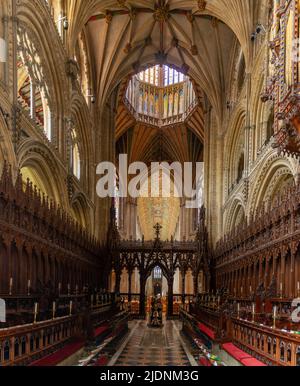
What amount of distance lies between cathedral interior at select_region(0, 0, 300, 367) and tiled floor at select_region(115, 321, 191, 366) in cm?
7

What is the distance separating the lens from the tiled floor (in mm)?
10105

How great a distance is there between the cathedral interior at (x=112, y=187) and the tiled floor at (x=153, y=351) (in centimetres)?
7

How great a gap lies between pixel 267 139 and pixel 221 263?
848cm

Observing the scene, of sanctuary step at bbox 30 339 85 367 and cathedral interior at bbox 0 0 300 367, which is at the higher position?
cathedral interior at bbox 0 0 300 367

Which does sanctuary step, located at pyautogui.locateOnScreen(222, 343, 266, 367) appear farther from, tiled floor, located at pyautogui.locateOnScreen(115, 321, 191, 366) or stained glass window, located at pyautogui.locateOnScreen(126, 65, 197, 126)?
stained glass window, located at pyautogui.locateOnScreen(126, 65, 197, 126)

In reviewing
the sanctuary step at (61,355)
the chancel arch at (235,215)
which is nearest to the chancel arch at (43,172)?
the sanctuary step at (61,355)

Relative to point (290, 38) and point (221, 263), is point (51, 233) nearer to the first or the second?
point (290, 38)

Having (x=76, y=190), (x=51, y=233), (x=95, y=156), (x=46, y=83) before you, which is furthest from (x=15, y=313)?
(x=95, y=156)

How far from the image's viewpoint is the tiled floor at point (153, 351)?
1010cm

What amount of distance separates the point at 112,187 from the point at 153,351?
67.6 ft

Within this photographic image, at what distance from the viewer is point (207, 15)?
26844mm

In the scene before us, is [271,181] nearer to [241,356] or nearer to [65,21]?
[65,21]

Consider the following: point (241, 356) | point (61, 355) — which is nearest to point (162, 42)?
point (241, 356)

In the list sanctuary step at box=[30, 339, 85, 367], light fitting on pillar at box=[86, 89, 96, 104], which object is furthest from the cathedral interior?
light fitting on pillar at box=[86, 89, 96, 104]
